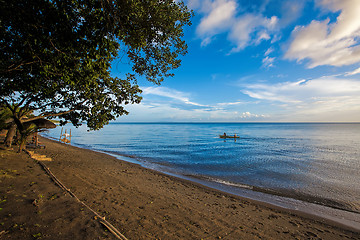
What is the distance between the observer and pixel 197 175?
14383 mm

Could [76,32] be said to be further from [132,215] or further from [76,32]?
[132,215]

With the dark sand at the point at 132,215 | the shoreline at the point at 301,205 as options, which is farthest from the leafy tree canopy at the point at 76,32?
the shoreline at the point at 301,205

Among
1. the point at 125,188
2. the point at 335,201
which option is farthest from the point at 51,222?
the point at 335,201

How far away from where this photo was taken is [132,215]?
217 inches

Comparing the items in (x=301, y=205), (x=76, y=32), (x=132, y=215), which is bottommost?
(x=301, y=205)

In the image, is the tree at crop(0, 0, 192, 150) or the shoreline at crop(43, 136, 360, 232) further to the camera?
the shoreline at crop(43, 136, 360, 232)

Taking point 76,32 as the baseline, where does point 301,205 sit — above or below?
below

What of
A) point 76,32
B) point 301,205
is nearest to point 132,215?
point 76,32

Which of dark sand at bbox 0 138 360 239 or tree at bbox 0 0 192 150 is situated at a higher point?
tree at bbox 0 0 192 150

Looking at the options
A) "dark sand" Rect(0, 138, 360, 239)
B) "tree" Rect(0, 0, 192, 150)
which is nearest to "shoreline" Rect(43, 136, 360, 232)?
"dark sand" Rect(0, 138, 360, 239)

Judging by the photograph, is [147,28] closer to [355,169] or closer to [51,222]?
[51,222]

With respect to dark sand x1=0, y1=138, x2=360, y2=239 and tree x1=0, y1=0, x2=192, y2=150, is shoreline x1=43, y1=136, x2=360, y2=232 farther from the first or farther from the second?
tree x1=0, y1=0, x2=192, y2=150

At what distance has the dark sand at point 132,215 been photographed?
399cm

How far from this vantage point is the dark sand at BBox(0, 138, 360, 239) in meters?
3.99
